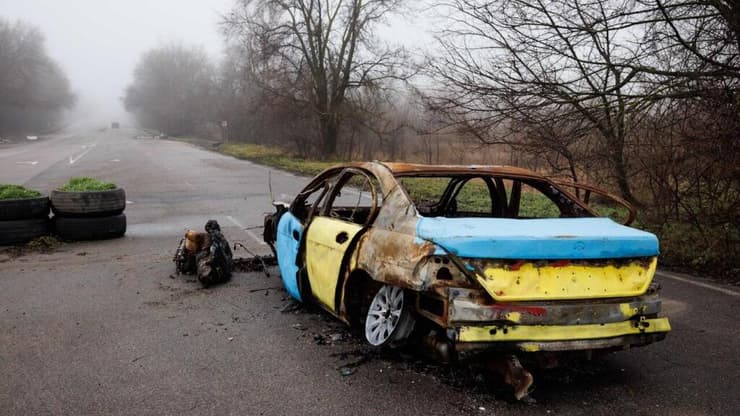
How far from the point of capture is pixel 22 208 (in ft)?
28.2

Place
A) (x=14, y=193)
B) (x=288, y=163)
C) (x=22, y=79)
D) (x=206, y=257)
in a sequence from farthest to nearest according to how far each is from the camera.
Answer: (x=22, y=79) → (x=288, y=163) → (x=14, y=193) → (x=206, y=257)

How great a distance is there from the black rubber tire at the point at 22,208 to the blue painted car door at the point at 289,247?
188 inches

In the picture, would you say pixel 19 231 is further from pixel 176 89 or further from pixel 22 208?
pixel 176 89

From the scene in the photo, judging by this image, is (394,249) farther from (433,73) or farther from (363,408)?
(433,73)

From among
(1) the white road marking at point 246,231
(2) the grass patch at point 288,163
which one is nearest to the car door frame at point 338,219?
(1) the white road marking at point 246,231

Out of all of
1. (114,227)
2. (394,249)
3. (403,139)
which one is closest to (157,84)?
(403,139)

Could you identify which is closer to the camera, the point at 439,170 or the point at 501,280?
the point at 501,280

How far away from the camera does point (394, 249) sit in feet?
12.5

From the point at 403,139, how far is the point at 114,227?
22.6 m

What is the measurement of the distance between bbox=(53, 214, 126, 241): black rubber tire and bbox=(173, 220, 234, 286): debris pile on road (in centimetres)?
275

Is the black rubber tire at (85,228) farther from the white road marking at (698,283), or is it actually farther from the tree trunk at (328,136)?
the tree trunk at (328,136)

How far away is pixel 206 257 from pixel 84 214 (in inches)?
142

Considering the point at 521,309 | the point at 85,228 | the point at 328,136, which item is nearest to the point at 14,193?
the point at 85,228

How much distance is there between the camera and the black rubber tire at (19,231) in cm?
850
